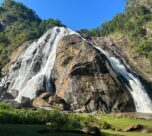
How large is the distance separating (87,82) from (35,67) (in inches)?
494

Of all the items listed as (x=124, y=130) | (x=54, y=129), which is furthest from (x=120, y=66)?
(x=54, y=129)

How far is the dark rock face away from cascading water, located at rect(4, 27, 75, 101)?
2369 millimetres

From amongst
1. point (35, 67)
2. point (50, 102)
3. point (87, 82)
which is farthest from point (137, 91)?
point (35, 67)

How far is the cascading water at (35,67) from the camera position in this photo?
5781 centimetres

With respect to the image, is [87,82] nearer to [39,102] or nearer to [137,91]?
[137,91]

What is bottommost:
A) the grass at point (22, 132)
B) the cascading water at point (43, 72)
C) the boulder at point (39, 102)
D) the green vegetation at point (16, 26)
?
the grass at point (22, 132)

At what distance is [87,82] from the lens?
179 ft

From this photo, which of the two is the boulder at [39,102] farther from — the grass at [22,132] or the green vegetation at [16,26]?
the green vegetation at [16,26]

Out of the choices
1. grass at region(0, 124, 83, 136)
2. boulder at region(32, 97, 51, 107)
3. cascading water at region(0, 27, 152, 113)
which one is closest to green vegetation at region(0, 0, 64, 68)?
cascading water at region(0, 27, 152, 113)

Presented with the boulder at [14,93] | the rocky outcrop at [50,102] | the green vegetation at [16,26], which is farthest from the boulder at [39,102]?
the green vegetation at [16,26]

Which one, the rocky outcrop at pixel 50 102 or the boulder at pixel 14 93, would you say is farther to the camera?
the boulder at pixel 14 93

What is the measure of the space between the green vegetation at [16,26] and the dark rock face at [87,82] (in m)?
24.1

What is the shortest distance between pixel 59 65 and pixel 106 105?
476 inches

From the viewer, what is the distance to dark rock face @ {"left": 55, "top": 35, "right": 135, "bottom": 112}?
51594 millimetres
